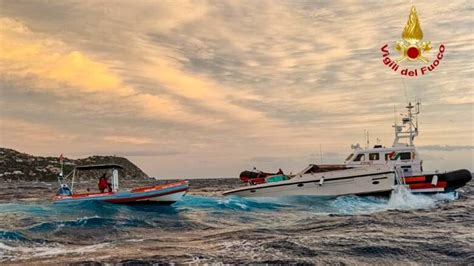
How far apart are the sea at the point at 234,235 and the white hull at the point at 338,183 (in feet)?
12.0

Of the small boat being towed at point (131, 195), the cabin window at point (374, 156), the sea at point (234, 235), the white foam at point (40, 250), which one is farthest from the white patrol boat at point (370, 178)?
the white foam at point (40, 250)

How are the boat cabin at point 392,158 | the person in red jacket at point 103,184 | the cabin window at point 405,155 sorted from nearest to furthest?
1. the person in red jacket at point 103,184
2. the boat cabin at point 392,158
3. the cabin window at point 405,155

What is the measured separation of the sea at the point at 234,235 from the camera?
12922mm

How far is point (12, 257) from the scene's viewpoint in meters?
14.1

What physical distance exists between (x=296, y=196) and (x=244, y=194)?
4388 millimetres

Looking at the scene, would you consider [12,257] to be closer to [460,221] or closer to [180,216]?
[180,216]

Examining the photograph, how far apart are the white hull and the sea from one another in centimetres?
367

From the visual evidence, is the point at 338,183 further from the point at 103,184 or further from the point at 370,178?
the point at 103,184

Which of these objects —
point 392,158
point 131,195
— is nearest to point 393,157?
point 392,158

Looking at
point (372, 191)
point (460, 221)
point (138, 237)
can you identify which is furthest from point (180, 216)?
point (372, 191)

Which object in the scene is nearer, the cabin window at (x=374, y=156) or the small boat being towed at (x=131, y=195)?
the small boat being towed at (x=131, y=195)

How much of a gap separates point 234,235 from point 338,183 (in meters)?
18.6

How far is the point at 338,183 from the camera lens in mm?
34344

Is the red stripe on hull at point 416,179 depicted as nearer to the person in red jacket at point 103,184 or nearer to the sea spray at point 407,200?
the sea spray at point 407,200
